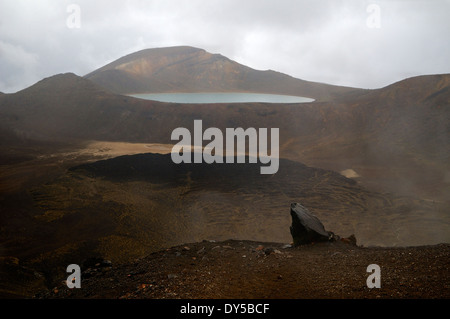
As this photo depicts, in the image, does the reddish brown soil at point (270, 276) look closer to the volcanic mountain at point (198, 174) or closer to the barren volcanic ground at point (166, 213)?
the barren volcanic ground at point (166, 213)

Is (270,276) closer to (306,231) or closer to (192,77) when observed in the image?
(306,231)

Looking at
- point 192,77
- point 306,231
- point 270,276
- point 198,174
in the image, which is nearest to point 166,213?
point 198,174

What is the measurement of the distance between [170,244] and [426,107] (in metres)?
24.3

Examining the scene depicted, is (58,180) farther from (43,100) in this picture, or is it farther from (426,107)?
(426,107)

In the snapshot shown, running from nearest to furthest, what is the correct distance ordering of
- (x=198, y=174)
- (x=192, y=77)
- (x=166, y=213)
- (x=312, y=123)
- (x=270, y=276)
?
1. (x=270, y=276)
2. (x=166, y=213)
3. (x=198, y=174)
4. (x=312, y=123)
5. (x=192, y=77)

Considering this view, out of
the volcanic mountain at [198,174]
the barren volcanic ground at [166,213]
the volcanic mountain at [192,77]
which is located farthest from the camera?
the volcanic mountain at [192,77]

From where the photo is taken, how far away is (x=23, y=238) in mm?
9734

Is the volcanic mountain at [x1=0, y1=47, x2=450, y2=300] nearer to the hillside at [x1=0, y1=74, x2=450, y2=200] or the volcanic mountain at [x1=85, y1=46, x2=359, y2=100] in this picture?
the hillside at [x1=0, y1=74, x2=450, y2=200]

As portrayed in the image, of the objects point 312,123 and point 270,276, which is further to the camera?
point 312,123

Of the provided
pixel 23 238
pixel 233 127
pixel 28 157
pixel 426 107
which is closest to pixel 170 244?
pixel 23 238

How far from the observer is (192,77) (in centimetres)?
5516

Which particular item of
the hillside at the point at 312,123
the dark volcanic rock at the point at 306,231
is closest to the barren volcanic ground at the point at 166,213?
the dark volcanic rock at the point at 306,231

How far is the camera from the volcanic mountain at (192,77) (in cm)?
→ 4903

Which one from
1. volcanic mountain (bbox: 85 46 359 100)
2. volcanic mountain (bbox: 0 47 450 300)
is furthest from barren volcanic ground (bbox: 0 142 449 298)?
volcanic mountain (bbox: 85 46 359 100)
